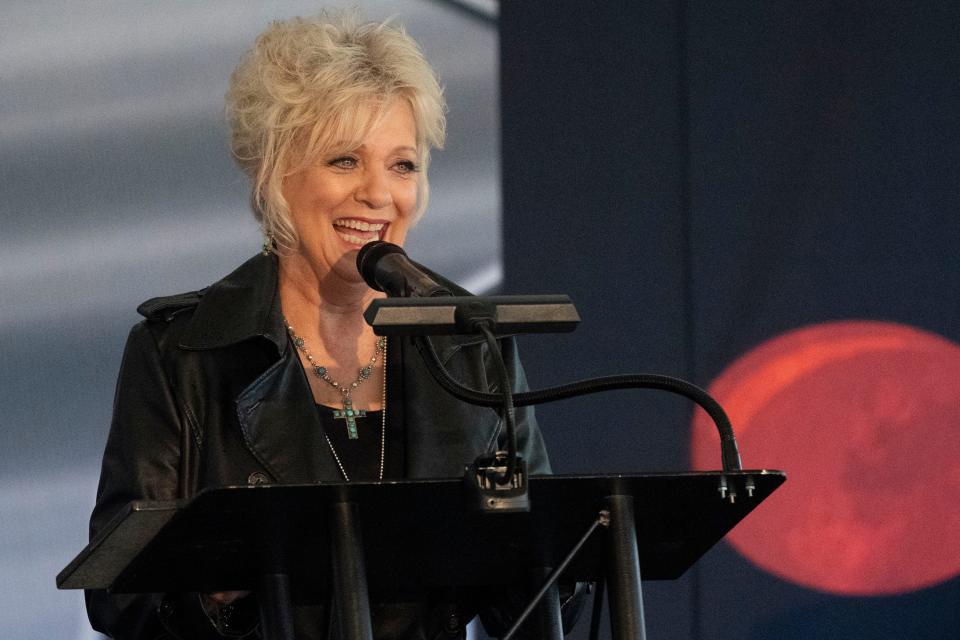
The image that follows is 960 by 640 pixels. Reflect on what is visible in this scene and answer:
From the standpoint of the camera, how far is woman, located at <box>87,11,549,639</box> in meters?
1.98

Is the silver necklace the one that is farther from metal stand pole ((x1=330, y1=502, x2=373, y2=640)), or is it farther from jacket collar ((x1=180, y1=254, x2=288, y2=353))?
metal stand pole ((x1=330, y1=502, x2=373, y2=640))

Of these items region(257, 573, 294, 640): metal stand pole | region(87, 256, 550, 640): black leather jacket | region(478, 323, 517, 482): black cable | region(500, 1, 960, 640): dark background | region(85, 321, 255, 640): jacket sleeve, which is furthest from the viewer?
region(500, 1, 960, 640): dark background

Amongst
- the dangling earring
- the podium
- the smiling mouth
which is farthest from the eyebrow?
the podium

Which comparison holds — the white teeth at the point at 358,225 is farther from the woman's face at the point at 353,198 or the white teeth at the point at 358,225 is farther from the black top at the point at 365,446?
the black top at the point at 365,446

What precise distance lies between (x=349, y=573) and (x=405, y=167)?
0.95 m

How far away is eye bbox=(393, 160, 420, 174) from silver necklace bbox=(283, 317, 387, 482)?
0.88ft

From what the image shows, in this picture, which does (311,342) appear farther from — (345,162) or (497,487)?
(497,487)

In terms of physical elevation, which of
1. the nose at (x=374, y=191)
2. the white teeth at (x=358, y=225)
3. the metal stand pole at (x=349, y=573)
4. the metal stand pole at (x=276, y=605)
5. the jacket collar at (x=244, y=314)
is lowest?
the metal stand pole at (x=276, y=605)

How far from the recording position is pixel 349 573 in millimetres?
1361

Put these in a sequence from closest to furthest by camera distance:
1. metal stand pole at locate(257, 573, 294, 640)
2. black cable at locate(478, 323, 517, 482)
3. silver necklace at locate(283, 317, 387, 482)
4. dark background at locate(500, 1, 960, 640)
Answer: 1. black cable at locate(478, 323, 517, 482)
2. metal stand pole at locate(257, 573, 294, 640)
3. silver necklace at locate(283, 317, 387, 482)
4. dark background at locate(500, 1, 960, 640)

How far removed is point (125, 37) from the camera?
112 inches

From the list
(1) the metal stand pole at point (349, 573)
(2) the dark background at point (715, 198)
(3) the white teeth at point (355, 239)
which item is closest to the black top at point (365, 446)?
(3) the white teeth at point (355, 239)

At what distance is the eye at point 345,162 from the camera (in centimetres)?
213

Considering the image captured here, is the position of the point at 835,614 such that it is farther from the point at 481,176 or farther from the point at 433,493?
the point at 433,493
